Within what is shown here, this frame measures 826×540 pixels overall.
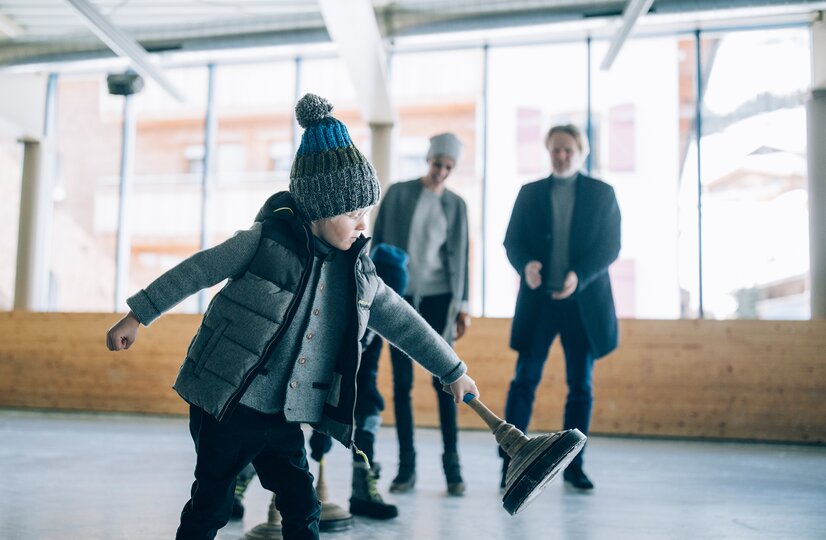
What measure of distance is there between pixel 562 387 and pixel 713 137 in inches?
107

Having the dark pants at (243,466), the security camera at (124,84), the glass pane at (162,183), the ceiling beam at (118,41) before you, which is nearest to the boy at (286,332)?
the dark pants at (243,466)

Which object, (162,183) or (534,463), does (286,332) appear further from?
(162,183)

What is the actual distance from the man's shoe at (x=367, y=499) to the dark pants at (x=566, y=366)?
767mm

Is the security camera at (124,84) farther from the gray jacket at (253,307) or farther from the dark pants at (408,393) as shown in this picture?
the gray jacket at (253,307)

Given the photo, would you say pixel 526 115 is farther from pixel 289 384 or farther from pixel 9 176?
pixel 9 176

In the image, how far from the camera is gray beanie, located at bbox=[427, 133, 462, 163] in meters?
3.16

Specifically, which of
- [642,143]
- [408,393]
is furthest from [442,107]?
[408,393]

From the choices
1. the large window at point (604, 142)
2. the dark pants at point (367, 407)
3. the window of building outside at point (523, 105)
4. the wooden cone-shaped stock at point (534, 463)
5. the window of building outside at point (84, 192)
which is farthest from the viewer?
the window of building outside at point (84, 192)

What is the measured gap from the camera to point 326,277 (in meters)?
1.59

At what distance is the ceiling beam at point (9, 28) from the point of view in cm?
720

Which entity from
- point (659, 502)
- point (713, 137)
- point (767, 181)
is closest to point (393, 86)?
point (713, 137)

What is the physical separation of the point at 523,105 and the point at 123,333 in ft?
20.6

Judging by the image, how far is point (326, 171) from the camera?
157 cm

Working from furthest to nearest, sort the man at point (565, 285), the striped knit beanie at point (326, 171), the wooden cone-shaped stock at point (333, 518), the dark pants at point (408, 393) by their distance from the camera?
the man at point (565, 285), the dark pants at point (408, 393), the wooden cone-shaped stock at point (333, 518), the striped knit beanie at point (326, 171)
